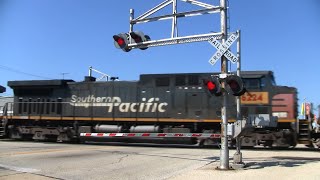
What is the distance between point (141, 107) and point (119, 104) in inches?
53.9

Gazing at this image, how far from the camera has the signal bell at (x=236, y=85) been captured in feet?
38.1

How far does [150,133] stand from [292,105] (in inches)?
289

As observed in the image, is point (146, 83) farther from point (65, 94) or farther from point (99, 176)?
point (99, 176)

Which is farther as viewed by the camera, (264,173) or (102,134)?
(102,134)

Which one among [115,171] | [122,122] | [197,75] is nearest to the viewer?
[115,171]

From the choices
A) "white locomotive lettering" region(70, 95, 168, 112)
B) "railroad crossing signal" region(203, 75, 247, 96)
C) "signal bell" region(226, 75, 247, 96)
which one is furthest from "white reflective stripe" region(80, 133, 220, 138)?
"signal bell" region(226, 75, 247, 96)

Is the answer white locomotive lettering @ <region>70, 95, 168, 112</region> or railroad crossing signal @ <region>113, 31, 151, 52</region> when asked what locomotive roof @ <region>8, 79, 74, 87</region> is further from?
railroad crossing signal @ <region>113, 31, 151, 52</region>

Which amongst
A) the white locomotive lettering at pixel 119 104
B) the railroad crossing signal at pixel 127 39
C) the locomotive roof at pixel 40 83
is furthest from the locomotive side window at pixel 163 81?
the railroad crossing signal at pixel 127 39

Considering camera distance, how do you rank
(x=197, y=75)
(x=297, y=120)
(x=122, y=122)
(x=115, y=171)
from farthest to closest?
(x=122, y=122), (x=197, y=75), (x=297, y=120), (x=115, y=171)

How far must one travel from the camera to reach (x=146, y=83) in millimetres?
22688

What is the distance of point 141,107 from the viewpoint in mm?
22578

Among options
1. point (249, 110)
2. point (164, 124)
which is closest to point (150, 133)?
point (164, 124)

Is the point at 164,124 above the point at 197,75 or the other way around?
the other way around

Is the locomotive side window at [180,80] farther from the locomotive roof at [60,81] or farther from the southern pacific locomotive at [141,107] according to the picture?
the locomotive roof at [60,81]
